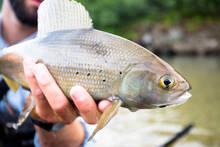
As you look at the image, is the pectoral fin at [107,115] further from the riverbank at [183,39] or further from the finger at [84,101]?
the riverbank at [183,39]

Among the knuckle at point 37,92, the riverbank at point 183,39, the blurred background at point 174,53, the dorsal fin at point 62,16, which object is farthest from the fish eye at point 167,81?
the riverbank at point 183,39

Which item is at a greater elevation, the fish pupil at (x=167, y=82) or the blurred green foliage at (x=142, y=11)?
A: the fish pupil at (x=167, y=82)

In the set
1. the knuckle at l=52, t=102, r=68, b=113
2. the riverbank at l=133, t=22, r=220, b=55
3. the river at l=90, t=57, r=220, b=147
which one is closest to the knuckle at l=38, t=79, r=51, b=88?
the knuckle at l=52, t=102, r=68, b=113

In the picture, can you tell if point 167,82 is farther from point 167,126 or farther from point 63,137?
point 167,126

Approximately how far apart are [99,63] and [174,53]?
2280 cm

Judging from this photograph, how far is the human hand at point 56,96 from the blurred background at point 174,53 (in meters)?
3.35

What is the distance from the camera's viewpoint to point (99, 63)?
123 cm

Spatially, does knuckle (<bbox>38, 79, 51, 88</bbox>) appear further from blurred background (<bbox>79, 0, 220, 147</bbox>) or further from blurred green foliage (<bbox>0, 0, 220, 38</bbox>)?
blurred green foliage (<bbox>0, 0, 220, 38</bbox>)

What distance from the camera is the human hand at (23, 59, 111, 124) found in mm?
1208

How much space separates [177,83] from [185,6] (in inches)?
1067

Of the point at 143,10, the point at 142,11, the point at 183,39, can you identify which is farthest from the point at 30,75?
the point at 143,10

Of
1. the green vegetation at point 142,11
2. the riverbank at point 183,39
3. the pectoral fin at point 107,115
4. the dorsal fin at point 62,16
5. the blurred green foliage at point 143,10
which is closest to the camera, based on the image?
the pectoral fin at point 107,115

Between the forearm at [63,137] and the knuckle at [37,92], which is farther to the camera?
the forearm at [63,137]

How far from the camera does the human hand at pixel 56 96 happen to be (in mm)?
1208
